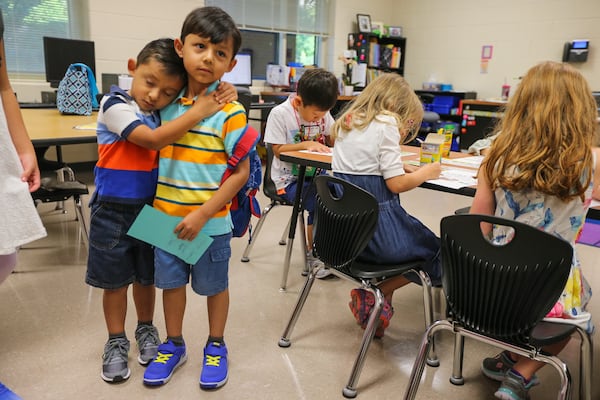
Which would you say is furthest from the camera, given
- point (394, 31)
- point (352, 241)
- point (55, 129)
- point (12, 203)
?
point (394, 31)

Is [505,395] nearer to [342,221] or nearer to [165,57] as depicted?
[342,221]

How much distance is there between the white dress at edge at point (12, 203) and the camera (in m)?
0.98

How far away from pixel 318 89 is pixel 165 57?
0.95 m

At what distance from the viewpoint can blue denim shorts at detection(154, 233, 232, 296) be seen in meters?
1.43

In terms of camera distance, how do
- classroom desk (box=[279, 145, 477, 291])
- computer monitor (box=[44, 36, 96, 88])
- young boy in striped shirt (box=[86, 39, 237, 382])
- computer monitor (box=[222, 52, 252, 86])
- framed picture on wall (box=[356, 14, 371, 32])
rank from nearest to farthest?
young boy in striped shirt (box=[86, 39, 237, 382]) < classroom desk (box=[279, 145, 477, 291]) < computer monitor (box=[44, 36, 96, 88]) < computer monitor (box=[222, 52, 252, 86]) < framed picture on wall (box=[356, 14, 371, 32])

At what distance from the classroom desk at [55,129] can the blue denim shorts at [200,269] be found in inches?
37.0

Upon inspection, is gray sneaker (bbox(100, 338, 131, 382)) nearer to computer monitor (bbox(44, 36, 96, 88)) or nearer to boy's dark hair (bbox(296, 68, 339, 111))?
boy's dark hair (bbox(296, 68, 339, 111))

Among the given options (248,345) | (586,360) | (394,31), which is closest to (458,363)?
(586,360)

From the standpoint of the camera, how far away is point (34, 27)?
4.29m

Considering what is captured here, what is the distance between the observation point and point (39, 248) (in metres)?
2.63

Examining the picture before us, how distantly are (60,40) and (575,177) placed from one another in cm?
383

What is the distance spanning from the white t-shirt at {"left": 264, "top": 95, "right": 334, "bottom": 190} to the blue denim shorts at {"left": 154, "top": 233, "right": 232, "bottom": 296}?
2.98ft

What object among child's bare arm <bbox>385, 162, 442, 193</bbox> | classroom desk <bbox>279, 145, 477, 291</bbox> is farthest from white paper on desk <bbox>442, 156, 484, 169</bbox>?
child's bare arm <bbox>385, 162, 442, 193</bbox>

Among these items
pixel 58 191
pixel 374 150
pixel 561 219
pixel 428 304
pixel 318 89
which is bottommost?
pixel 428 304
